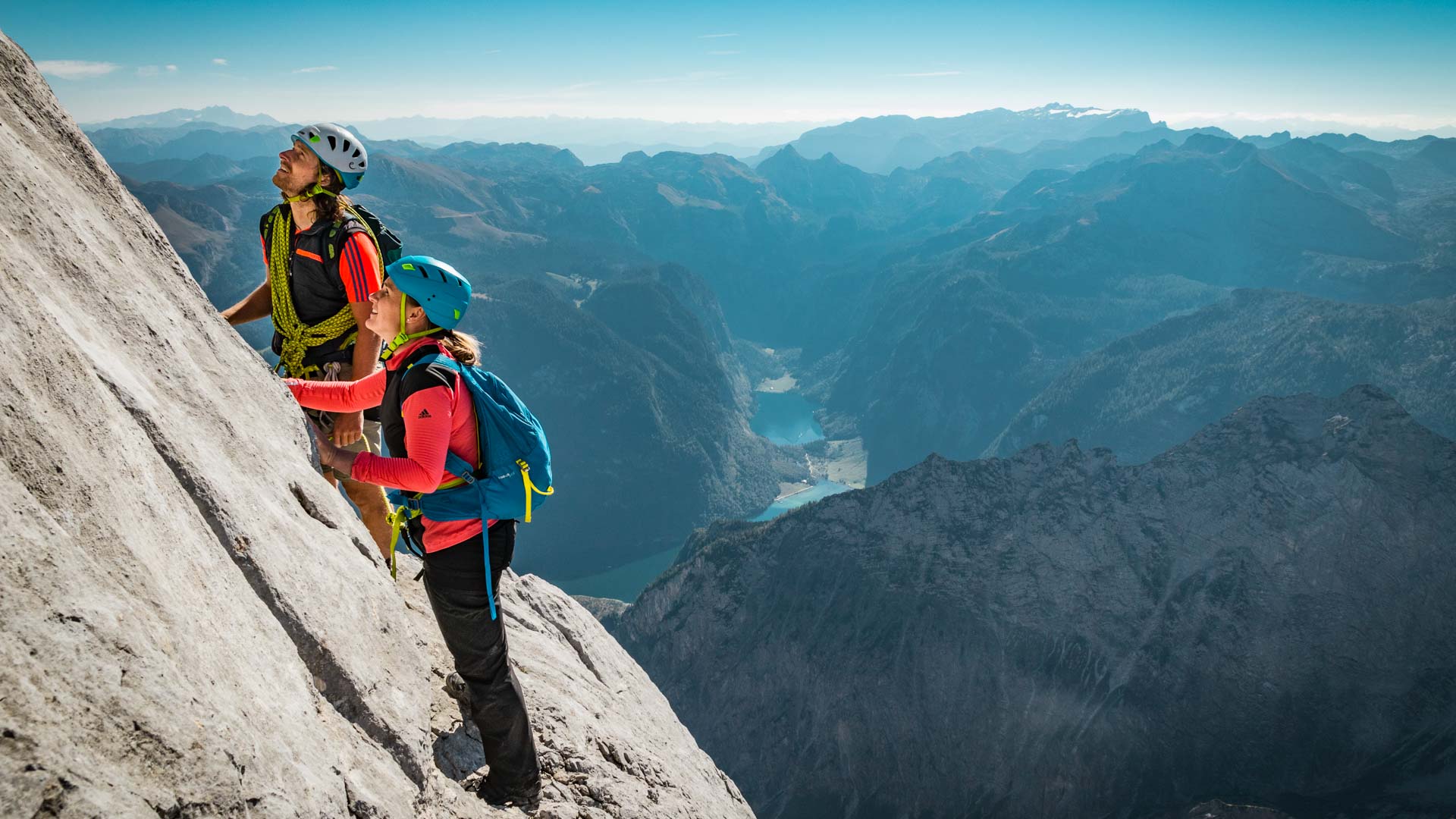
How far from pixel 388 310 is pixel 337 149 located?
11.6 ft

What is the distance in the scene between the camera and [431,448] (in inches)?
227

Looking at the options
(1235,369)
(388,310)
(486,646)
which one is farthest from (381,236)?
(1235,369)

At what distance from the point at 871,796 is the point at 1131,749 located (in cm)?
1959

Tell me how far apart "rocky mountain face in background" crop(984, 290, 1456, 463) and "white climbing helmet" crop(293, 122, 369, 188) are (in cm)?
16046

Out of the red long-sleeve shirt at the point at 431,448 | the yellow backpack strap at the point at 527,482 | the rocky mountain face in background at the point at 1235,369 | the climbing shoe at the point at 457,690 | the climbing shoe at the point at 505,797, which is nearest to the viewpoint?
the red long-sleeve shirt at the point at 431,448

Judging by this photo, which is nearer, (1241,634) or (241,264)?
(1241,634)

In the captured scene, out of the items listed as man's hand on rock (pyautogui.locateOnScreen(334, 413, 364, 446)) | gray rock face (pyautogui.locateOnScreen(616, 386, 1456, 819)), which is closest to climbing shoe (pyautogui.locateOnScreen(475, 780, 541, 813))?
man's hand on rock (pyautogui.locateOnScreen(334, 413, 364, 446))

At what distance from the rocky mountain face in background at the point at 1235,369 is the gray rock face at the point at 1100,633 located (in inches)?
3099

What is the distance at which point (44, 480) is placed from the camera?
14.0 feet

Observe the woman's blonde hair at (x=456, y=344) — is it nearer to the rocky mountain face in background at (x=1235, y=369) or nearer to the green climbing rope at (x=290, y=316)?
the green climbing rope at (x=290, y=316)

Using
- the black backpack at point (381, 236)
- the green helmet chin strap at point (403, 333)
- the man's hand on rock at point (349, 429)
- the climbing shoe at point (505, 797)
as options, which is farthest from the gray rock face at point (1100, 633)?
the green helmet chin strap at point (403, 333)

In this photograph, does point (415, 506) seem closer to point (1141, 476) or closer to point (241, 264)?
point (1141, 476)

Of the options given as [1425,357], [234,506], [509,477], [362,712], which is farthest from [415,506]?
[1425,357]

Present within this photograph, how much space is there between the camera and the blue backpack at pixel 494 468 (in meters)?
6.08
